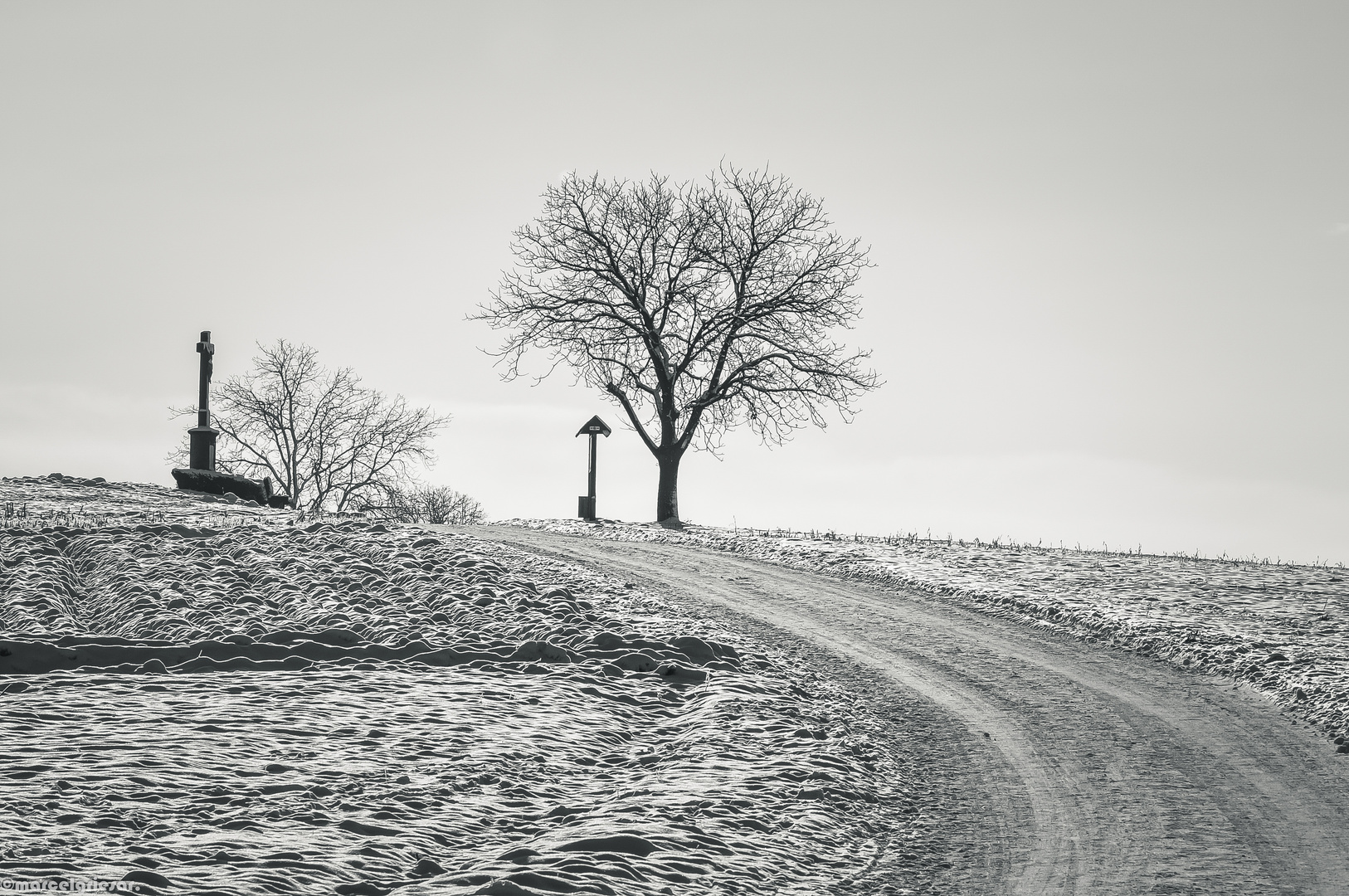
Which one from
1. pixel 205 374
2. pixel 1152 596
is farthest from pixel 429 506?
pixel 1152 596

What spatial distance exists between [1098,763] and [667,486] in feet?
70.2

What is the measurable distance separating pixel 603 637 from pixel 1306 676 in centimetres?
766

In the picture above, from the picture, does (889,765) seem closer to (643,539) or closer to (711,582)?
(711,582)

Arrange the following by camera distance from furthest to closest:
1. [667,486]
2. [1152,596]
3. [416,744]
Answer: [667,486]
[1152,596]
[416,744]

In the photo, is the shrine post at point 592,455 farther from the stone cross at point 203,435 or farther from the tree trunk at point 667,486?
the stone cross at point 203,435

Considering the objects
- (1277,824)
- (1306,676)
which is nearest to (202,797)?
(1277,824)

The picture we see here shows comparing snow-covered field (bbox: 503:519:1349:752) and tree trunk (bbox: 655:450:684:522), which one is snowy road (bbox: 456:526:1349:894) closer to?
snow-covered field (bbox: 503:519:1349:752)

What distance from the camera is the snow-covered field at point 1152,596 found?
1129 centimetres

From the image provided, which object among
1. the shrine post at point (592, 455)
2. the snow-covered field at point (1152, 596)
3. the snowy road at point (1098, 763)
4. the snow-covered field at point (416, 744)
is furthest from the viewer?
the shrine post at point (592, 455)

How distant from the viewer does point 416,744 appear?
8.02m

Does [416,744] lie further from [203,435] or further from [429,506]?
[429,506]

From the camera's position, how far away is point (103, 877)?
505 centimetres

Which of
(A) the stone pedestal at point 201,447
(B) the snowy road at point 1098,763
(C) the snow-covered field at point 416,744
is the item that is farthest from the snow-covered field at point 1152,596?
(A) the stone pedestal at point 201,447

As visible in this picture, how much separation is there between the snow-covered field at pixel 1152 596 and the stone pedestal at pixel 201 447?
1365 centimetres
